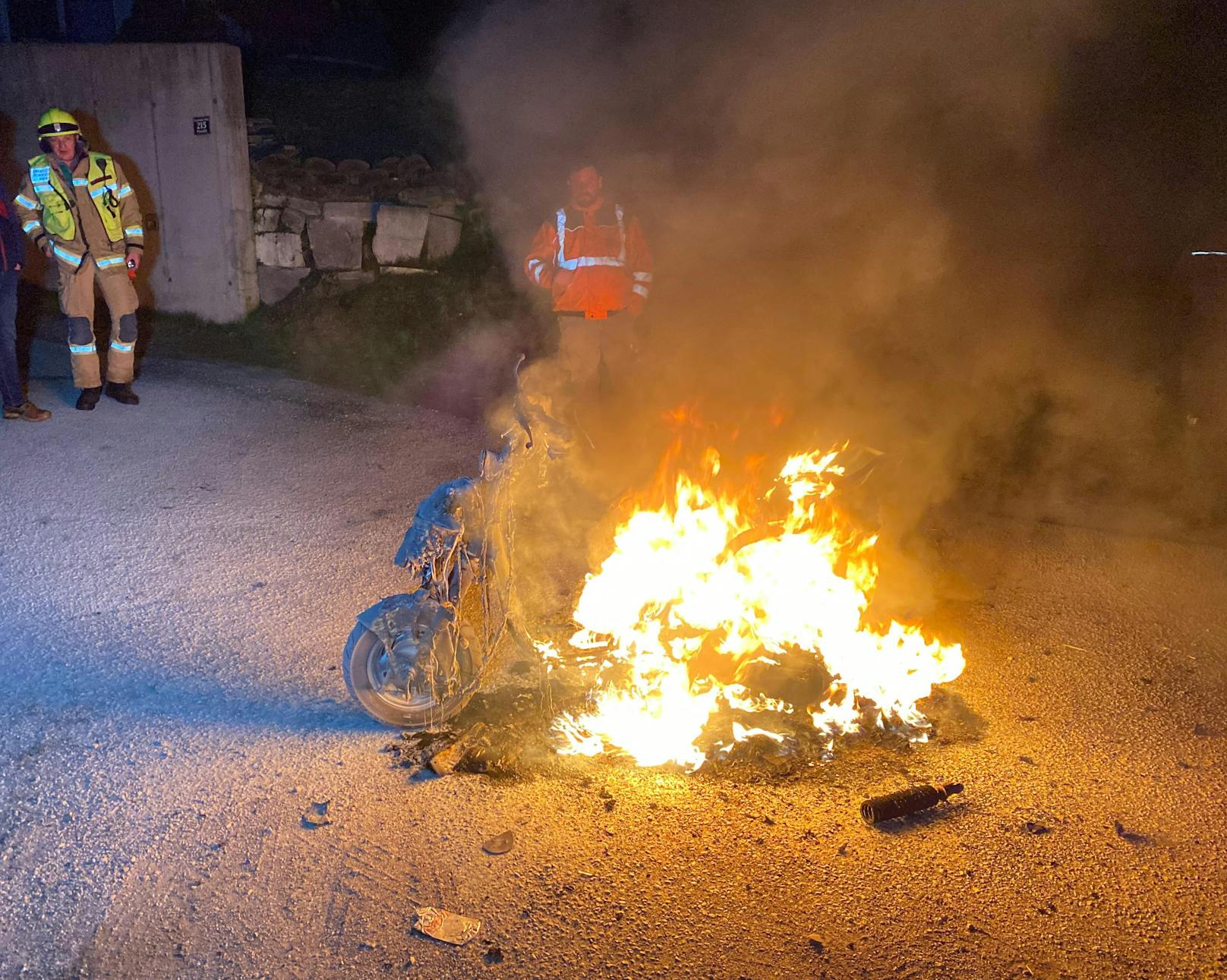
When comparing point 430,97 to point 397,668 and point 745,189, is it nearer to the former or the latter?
point 745,189

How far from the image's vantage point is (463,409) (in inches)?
294

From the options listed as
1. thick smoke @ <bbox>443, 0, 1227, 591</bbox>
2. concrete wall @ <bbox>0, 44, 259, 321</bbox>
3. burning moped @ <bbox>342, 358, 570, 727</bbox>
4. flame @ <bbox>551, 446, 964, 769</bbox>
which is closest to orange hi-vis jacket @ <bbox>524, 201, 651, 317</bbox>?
thick smoke @ <bbox>443, 0, 1227, 591</bbox>

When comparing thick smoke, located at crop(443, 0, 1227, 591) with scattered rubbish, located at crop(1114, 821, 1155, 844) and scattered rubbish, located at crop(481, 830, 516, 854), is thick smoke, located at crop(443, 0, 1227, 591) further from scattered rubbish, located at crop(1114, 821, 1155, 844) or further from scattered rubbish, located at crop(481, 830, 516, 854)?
scattered rubbish, located at crop(481, 830, 516, 854)

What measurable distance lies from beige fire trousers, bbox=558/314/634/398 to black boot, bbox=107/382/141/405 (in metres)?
3.40

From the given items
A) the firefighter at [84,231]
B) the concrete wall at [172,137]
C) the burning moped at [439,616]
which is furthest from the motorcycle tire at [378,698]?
the concrete wall at [172,137]

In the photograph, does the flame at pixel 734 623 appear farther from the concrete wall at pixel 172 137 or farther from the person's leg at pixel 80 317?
the concrete wall at pixel 172 137

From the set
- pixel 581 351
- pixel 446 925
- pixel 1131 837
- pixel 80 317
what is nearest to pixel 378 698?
pixel 446 925

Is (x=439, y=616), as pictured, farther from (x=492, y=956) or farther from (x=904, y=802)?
(x=904, y=802)

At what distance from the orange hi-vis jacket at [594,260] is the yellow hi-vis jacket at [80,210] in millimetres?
3035

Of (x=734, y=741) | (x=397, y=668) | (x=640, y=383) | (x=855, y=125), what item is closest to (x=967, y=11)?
(x=855, y=125)

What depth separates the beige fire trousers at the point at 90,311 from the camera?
263 inches

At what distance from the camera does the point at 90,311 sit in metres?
6.82

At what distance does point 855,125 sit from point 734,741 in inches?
229

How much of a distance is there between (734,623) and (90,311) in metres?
5.56
